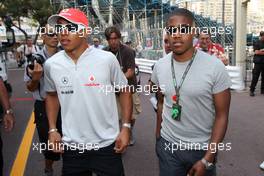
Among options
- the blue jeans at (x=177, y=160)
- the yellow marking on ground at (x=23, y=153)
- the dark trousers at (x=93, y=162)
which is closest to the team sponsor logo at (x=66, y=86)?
the dark trousers at (x=93, y=162)

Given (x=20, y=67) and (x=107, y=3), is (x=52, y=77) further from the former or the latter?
(x=107, y=3)

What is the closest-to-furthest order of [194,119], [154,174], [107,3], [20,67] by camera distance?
[194,119] < [154,174] < [20,67] < [107,3]

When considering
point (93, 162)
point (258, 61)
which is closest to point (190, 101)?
point (93, 162)

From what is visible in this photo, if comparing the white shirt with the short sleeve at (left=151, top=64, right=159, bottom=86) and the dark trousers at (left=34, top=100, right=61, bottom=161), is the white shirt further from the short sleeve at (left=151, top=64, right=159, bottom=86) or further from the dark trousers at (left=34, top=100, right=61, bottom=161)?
the dark trousers at (left=34, top=100, right=61, bottom=161)

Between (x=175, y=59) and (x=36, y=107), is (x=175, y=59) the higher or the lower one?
the higher one

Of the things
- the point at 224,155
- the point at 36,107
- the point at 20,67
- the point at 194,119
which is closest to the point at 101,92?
the point at 194,119

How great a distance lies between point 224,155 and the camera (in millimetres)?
5121

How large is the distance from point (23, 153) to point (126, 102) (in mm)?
3248

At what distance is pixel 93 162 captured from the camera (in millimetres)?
2781

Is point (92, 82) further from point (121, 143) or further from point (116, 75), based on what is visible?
point (121, 143)

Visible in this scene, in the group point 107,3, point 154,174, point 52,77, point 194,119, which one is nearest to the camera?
point 194,119

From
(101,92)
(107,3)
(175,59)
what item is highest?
(107,3)

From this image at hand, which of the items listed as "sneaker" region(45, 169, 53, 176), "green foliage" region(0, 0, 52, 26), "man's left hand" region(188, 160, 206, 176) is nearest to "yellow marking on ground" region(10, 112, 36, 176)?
"sneaker" region(45, 169, 53, 176)

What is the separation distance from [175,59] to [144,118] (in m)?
5.07
